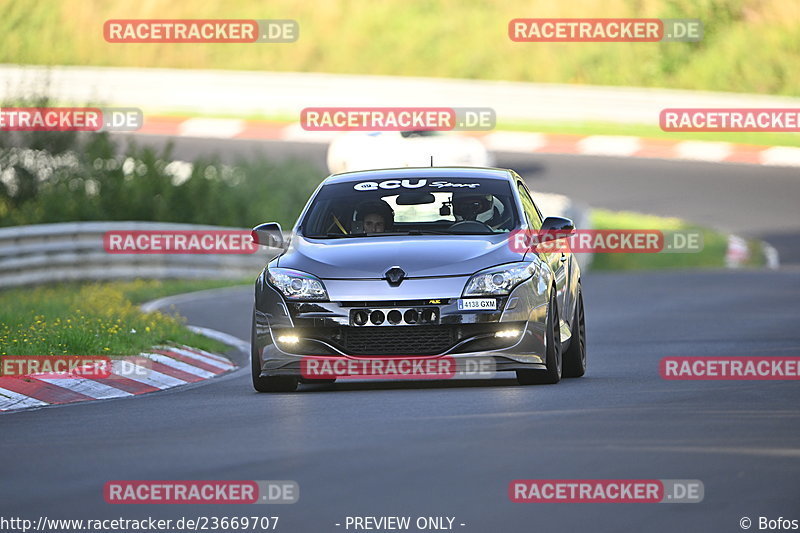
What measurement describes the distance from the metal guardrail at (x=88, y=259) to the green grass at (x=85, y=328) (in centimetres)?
215

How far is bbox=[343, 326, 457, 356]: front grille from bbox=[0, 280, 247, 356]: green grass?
3101mm

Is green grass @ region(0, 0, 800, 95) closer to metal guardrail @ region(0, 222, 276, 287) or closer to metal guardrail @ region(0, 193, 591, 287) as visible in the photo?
metal guardrail @ region(0, 193, 591, 287)

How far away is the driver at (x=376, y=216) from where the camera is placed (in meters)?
13.6

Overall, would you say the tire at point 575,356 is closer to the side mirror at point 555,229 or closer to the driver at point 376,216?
the side mirror at point 555,229

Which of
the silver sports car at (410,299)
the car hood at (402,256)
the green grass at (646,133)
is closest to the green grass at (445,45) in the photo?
the green grass at (646,133)

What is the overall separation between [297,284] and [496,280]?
1.29 metres

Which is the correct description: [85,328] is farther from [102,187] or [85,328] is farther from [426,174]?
[102,187]

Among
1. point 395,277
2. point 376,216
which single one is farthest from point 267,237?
→ point 395,277

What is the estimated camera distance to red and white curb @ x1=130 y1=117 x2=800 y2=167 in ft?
139

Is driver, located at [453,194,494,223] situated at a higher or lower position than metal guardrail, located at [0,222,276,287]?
lower

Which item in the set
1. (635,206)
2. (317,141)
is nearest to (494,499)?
(635,206)

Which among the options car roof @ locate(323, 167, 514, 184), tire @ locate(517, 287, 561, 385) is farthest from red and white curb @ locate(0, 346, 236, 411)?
tire @ locate(517, 287, 561, 385)

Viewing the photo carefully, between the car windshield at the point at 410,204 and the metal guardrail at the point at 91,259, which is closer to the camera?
the car windshield at the point at 410,204

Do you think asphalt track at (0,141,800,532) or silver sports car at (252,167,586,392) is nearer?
asphalt track at (0,141,800,532)
